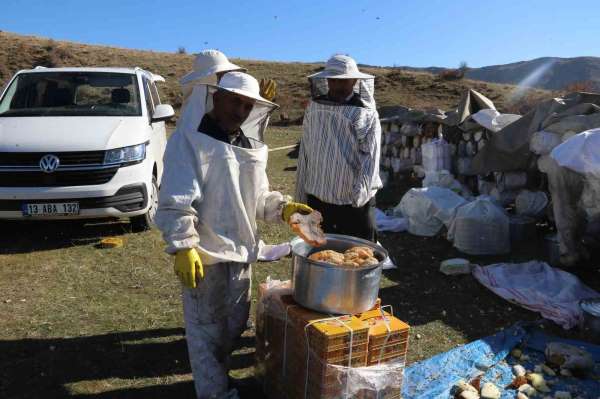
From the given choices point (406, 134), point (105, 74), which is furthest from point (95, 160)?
point (406, 134)

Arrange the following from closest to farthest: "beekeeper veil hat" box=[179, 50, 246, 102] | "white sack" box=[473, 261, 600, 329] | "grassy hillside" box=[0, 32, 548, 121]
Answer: "beekeeper veil hat" box=[179, 50, 246, 102]
"white sack" box=[473, 261, 600, 329]
"grassy hillside" box=[0, 32, 548, 121]

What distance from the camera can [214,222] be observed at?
275 centimetres

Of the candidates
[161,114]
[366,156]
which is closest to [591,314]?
[366,156]

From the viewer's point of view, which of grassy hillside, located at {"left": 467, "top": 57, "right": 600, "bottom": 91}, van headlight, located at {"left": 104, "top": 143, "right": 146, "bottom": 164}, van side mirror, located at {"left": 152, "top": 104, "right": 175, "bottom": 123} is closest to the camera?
van headlight, located at {"left": 104, "top": 143, "right": 146, "bottom": 164}

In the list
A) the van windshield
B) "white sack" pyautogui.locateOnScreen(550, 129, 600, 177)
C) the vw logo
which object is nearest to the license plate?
the vw logo

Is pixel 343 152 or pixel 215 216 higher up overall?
pixel 343 152

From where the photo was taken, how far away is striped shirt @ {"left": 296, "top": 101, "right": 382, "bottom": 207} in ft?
12.4

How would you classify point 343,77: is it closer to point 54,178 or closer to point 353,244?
point 353,244

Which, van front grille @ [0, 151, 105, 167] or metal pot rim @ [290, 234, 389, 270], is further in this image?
van front grille @ [0, 151, 105, 167]

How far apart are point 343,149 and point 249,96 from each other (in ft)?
4.45

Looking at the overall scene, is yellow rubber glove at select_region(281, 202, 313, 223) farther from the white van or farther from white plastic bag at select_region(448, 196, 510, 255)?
white plastic bag at select_region(448, 196, 510, 255)

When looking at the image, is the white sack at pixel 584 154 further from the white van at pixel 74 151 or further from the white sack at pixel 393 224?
the white van at pixel 74 151

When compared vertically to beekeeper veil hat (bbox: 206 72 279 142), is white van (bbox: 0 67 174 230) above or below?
below

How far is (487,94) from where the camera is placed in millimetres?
27562
